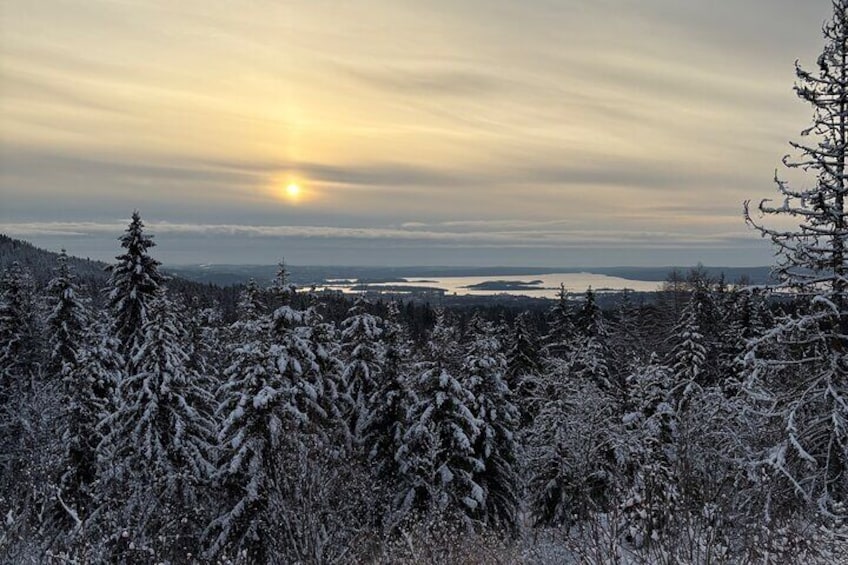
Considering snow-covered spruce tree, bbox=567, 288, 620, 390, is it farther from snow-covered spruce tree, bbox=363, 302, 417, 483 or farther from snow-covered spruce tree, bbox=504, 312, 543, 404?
snow-covered spruce tree, bbox=363, 302, 417, 483

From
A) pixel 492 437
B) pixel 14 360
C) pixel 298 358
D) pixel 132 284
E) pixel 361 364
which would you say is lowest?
pixel 492 437

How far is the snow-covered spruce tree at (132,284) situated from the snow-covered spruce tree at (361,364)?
27.6 ft

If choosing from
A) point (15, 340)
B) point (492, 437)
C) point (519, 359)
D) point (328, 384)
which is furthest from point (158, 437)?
point (519, 359)

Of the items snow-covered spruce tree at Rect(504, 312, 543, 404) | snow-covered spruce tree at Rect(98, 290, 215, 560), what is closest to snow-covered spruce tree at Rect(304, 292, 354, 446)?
snow-covered spruce tree at Rect(98, 290, 215, 560)

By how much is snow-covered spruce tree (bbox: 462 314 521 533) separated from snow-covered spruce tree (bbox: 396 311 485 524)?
1318mm

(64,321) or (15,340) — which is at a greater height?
(64,321)

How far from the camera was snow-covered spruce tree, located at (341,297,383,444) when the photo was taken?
23969mm

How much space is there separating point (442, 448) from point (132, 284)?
14.3 m

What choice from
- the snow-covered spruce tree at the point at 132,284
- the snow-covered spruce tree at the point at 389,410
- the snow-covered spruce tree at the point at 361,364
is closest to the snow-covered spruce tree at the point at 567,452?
the snow-covered spruce tree at the point at 389,410

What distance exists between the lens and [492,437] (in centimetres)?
2341

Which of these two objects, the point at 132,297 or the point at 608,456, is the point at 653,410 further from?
the point at 132,297

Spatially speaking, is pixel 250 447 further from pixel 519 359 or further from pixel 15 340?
pixel 519 359

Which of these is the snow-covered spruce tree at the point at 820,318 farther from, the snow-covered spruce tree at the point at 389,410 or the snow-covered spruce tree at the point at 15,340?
the snow-covered spruce tree at the point at 15,340

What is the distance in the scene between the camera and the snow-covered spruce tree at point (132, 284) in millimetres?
24016
